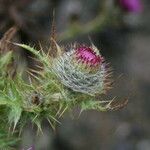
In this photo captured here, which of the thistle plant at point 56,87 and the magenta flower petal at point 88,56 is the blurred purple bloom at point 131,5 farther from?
the magenta flower petal at point 88,56

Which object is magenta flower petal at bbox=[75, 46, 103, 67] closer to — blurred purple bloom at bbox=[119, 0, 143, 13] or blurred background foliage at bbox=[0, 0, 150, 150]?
blurred background foliage at bbox=[0, 0, 150, 150]

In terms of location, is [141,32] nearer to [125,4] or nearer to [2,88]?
[125,4]

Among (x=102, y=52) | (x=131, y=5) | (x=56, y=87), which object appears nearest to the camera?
(x=56, y=87)

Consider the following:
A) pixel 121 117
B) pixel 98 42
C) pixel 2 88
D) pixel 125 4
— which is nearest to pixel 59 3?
pixel 98 42

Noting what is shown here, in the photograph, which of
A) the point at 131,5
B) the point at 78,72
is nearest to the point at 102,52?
the point at 131,5

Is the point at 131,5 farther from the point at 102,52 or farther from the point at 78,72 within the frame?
the point at 78,72

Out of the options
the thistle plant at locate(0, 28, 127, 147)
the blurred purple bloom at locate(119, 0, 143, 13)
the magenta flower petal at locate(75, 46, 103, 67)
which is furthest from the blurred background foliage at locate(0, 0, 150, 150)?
the magenta flower petal at locate(75, 46, 103, 67)

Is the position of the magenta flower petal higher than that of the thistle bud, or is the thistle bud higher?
the magenta flower petal
